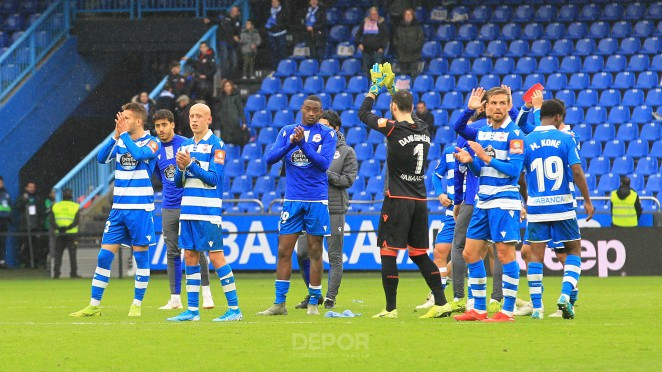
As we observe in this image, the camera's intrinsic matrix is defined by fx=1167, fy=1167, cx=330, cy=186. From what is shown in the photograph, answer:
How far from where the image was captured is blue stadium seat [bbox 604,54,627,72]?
26.2m

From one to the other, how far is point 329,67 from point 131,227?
53.2ft

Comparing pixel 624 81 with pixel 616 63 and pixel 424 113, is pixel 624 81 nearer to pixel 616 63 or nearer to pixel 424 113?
pixel 616 63

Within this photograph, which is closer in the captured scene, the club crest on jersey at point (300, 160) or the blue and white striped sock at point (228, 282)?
the blue and white striped sock at point (228, 282)

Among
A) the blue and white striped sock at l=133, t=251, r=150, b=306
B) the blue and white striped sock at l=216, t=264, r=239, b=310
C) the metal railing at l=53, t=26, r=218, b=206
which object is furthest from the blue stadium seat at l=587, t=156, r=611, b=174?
the blue and white striped sock at l=216, t=264, r=239, b=310

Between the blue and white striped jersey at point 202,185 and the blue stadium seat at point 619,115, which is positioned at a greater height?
the blue stadium seat at point 619,115

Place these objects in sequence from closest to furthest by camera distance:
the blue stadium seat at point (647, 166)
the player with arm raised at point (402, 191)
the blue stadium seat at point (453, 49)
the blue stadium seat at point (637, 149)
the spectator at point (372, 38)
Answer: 1. the player with arm raised at point (402, 191)
2. the blue stadium seat at point (647, 166)
3. the blue stadium seat at point (637, 149)
4. the spectator at point (372, 38)
5. the blue stadium seat at point (453, 49)

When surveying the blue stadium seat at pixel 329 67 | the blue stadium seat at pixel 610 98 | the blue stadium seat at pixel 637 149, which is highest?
the blue stadium seat at pixel 329 67

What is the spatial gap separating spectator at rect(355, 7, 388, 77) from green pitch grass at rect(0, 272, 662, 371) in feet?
44.8

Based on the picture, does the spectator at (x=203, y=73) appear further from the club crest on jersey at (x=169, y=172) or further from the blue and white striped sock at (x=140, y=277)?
the blue and white striped sock at (x=140, y=277)

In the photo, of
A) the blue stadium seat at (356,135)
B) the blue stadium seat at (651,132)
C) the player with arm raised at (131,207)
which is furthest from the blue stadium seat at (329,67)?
the player with arm raised at (131,207)

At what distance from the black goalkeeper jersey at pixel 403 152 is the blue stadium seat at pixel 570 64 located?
16015 mm

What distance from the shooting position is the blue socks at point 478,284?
1075 centimetres

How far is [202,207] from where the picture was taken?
10.9 metres

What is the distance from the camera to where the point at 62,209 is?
23.4 metres
